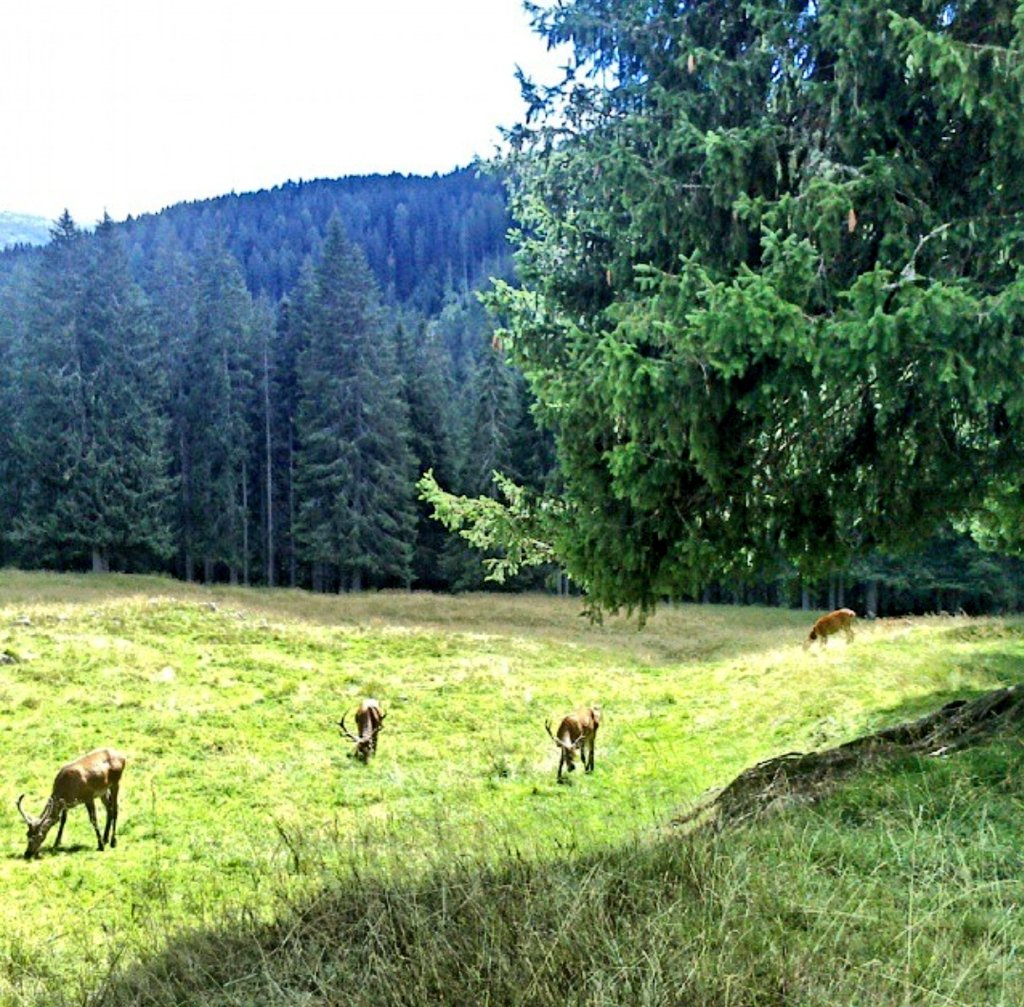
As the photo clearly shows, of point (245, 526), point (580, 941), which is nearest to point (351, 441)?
point (245, 526)

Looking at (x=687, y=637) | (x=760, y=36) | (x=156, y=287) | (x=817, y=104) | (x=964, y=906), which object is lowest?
(x=687, y=637)

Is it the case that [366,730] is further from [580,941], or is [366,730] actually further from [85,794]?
[580,941]

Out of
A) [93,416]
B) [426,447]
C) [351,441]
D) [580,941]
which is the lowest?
[580,941]

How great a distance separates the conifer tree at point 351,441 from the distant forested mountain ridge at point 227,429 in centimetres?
10

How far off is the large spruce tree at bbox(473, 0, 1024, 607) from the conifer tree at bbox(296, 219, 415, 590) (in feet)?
102

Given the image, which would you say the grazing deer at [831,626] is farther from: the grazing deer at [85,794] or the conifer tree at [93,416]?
the conifer tree at [93,416]

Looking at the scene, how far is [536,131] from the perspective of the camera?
A: 323 inches

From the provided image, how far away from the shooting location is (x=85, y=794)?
9.49 m

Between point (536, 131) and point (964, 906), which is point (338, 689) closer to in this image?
point (536, 131)

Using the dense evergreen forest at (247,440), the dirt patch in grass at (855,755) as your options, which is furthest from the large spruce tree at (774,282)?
the dense evergreen forest at (247,440)

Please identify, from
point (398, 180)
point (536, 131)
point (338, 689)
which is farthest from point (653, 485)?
point (398, 180)

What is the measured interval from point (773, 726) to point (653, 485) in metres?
6.80

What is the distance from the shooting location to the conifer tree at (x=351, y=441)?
38.5 metres

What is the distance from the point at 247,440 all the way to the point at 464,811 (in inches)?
1541
